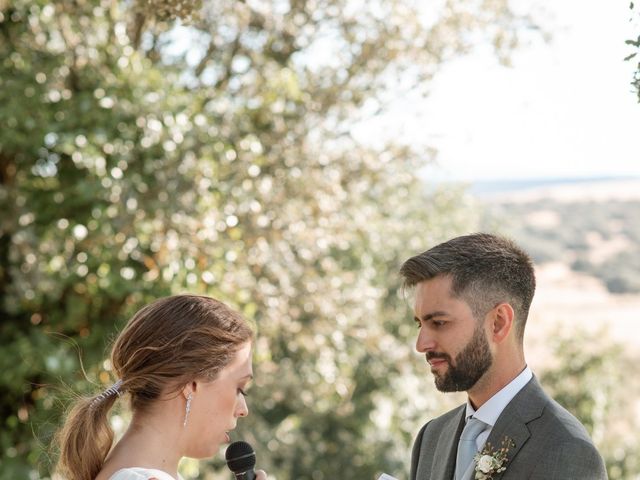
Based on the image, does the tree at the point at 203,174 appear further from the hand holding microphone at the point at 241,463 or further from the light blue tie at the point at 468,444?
the light blue tie at the point at 468,444

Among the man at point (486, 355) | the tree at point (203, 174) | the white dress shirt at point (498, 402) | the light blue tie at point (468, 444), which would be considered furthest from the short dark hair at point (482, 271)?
the tree at point (203, 174)

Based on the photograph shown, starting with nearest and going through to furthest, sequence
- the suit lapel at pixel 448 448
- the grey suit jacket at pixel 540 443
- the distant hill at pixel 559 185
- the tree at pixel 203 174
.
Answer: the grey suit jacket at pixel 540 443, the suit lapel at pixel 448 448, the tree at pixel 203 174, the distant hill at pixel 559 185

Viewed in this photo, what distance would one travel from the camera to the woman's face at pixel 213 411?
239cm

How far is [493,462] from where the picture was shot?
2414 mm

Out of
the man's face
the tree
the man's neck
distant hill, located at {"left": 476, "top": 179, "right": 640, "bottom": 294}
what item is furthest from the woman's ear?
distant hill, located at {"left": 476, "top": 179, "right": 640, "bottom": 294}

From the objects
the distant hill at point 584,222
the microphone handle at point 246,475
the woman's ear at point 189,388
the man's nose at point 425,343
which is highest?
the man's nose at point 425,343

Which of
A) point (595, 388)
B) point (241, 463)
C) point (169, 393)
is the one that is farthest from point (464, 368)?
point (595, 388)

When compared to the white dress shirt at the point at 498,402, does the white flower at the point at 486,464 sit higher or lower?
Result: lower

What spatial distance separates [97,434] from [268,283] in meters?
3.68

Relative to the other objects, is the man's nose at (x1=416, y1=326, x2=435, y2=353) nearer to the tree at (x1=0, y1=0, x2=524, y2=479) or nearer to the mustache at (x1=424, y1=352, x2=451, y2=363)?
the mustache at (x1=424, y1=352, x2=451, y2=363)

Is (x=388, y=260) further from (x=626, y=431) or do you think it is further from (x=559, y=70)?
(x=626, y=431)

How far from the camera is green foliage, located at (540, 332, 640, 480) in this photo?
11.2 meters

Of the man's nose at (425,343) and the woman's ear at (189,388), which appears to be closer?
the woman's ear at (189,388)

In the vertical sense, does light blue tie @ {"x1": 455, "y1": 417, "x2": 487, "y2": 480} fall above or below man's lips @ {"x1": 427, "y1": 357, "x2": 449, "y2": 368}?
below
